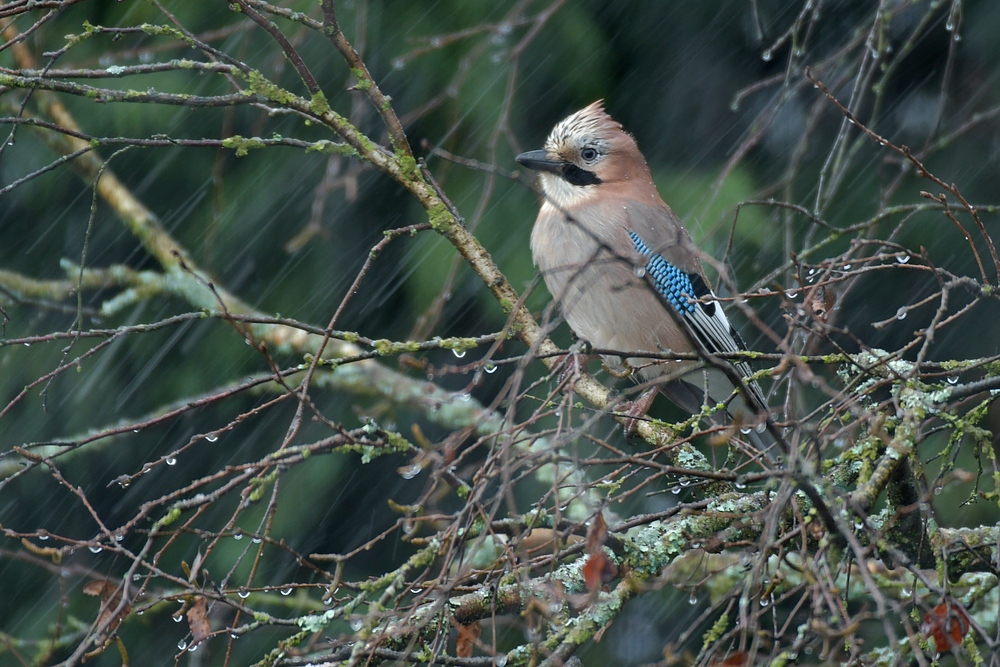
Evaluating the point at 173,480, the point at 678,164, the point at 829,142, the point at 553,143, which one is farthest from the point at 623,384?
the point at 173,480

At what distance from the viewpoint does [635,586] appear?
73.7 inches

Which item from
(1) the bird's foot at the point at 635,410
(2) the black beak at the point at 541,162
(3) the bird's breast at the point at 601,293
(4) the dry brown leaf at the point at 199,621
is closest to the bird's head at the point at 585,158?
(2) the black beak at the point at 541,162

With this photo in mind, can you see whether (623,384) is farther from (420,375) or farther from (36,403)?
(36,403)

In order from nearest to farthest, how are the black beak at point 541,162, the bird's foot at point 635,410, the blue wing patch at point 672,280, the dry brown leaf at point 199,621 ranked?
the dry brown leaf at point 199,621 → the bird's foot at point 635,410 → the black beak at point 541,162 → the blue wing patch at point 672,280

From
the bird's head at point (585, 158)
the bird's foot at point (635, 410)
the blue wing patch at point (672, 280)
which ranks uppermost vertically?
the bird's head at point (585, 158)

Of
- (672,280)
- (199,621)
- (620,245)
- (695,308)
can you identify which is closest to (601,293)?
(620,245)

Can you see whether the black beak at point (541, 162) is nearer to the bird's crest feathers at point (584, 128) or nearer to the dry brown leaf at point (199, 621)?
the bird's crest feathers at point (584, 128)

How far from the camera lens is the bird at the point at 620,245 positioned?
3068 mm

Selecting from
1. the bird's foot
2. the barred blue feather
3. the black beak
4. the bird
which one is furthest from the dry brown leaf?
the black beak

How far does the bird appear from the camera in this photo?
3068mm

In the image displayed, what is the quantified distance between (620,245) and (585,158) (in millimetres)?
419

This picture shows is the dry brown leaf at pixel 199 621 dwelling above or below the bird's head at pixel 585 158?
below

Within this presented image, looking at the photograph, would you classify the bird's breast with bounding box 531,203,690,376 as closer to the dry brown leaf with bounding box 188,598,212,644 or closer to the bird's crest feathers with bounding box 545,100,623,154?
the bird's crest feathers with bounding box 545,100,623,154

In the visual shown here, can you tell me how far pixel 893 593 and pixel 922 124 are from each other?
243 centimetres
